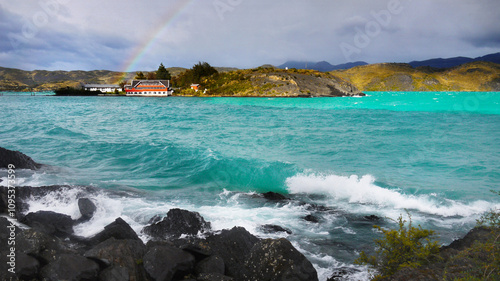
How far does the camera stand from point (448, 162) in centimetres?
2133

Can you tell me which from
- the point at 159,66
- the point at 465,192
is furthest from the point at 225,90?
the point at 465,192

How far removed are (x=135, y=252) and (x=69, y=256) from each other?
54.0 inches

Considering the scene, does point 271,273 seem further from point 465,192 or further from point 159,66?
point 159,66

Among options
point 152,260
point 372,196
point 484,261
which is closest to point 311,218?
point 372,196

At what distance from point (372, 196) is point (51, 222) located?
13.5 m

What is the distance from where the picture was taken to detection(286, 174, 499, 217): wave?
12.9 metres

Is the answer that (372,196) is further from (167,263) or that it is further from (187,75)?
(187,75)

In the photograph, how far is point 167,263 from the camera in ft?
20.8

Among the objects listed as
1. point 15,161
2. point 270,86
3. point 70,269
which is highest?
point 270,86

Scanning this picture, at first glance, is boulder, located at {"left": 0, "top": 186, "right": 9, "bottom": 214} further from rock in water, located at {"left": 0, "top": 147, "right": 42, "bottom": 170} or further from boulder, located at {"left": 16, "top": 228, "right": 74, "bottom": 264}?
rock in water, located at {"left": 0, "top": 147, "right": 42, "bottom": 170}

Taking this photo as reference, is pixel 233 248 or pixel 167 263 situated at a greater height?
pixel 167 263

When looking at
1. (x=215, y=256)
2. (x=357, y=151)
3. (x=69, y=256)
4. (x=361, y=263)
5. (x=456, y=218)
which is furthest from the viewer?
(x=357, y=151)

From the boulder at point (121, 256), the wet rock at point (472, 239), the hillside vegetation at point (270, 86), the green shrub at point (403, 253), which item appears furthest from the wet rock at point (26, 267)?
the hillside vegetation at point (270, 86)

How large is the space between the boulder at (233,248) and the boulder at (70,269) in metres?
Answer: 2.80
